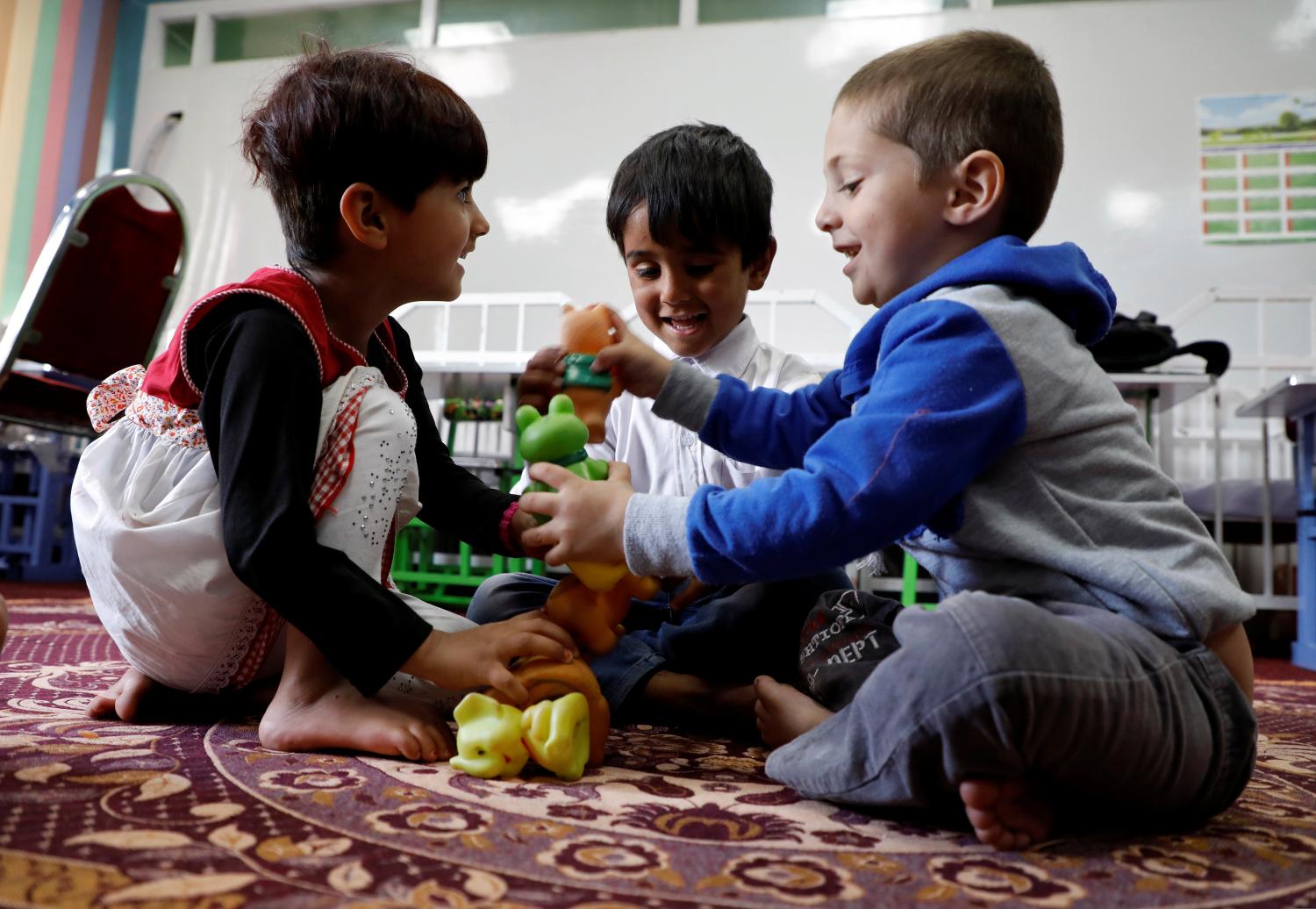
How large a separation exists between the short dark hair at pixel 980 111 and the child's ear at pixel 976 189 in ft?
0.03

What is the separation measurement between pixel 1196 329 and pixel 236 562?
3054 millimetres

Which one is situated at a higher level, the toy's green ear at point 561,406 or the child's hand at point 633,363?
the child's hand at point 633,363

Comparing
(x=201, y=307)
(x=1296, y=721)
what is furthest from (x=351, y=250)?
(x=1296, y=721)

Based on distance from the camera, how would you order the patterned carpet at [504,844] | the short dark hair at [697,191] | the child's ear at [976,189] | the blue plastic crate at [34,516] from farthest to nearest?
1. the blue plastic crate at [34,516]
2. the short dark hair at [697,191]
3. the child's ear at [976,189]
4. the patterned carpet at [504,844]

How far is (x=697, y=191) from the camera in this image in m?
1.06

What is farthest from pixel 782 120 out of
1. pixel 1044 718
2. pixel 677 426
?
pixel 1044 718

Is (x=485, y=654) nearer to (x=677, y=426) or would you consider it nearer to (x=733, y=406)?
(x=733, y=406)

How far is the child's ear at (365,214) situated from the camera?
0.78m

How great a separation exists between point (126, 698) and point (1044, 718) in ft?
2.14

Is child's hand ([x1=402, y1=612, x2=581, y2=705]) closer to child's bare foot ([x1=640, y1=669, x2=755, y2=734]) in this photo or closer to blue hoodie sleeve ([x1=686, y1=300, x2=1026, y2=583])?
blue hoodie sleeve ([x1=686, y1=300, x2=1026, y2=583])

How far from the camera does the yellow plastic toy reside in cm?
60

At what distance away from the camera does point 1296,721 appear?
106 centimetres

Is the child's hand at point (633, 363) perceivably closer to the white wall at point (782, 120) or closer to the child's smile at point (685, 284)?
the child's smile at point (685, 284)

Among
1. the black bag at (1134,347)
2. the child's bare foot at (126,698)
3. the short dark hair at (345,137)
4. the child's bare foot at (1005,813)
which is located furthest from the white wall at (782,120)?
the child's bare foot at (1005,813)
